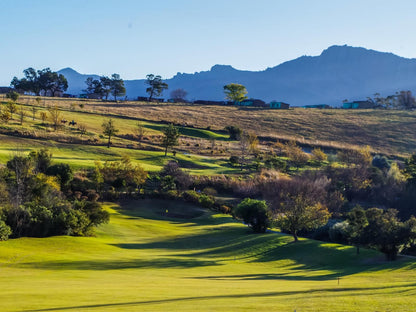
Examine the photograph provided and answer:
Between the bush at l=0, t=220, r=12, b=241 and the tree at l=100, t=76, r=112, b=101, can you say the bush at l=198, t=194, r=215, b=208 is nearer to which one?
the bush at l=0, t=220, r=12, b=241

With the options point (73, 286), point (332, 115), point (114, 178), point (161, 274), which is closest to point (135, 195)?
point (114, 178)

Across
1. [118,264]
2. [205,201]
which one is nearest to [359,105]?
[205,201]

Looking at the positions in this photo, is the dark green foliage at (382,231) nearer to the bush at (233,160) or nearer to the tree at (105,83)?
the bush at (233,160)

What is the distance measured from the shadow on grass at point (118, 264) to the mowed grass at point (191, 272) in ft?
0.23

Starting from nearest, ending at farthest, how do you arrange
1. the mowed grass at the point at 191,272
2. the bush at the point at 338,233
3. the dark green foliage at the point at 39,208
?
the mowed grass at the point at 191,272, the dark green foliage at the point at 39,208, the bush at the point at 338,233

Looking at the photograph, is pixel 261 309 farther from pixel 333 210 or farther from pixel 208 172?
pixel 208 172

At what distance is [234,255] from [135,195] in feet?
101

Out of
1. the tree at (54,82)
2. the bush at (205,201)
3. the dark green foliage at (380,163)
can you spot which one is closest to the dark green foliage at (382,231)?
the bush at (205,201)

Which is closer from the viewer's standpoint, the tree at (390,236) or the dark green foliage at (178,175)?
the tree at (390,236)

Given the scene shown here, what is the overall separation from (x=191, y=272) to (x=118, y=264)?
5.30 m

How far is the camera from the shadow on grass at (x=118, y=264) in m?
28.5

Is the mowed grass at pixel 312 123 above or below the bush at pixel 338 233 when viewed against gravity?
above

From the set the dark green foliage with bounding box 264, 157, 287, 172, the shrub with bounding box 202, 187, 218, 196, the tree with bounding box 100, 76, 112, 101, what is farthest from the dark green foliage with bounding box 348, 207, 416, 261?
the tree with bounding box 100, 76, 112, 101

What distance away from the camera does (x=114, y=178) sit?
66.4m
